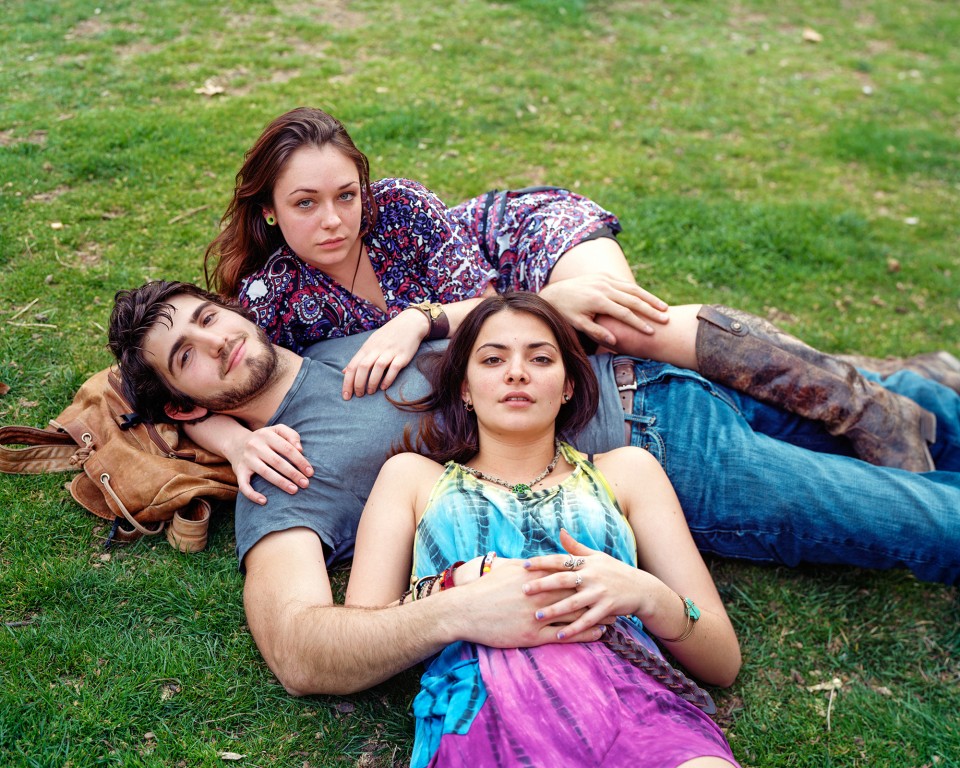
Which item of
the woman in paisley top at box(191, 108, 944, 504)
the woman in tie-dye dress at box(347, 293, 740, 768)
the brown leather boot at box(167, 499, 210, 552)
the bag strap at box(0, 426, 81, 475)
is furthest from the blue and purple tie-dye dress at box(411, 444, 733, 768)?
the bag strap at box(0, 426, 81, 475)

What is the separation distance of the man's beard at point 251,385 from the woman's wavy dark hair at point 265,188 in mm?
612

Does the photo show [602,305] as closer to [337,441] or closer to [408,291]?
[408,291]

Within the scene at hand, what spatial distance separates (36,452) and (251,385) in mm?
1265

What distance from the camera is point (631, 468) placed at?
12.1 feet

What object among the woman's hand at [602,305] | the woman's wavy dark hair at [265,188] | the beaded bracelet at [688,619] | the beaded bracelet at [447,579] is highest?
the woman's wavy dark hair at [265,188]

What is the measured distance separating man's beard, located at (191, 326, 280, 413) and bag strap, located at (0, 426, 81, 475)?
31.7 inches

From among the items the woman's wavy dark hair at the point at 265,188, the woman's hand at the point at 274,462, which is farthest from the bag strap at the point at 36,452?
the woman's wavy dark hair at the point at 265,188

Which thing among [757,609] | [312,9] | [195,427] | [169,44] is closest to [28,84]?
[169,44]

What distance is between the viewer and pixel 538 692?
2.93m

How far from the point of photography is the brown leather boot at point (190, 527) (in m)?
4.00

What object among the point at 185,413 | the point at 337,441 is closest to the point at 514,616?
the point at 337,441

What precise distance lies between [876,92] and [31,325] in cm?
944

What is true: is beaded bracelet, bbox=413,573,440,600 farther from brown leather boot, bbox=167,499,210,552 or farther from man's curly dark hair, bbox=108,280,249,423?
man's curly dark hair, bbox=108,280,249,423

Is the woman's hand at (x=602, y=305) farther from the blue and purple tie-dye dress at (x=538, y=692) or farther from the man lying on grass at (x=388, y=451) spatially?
the blue and purple tie-dye dress at (x=538, y=692)
